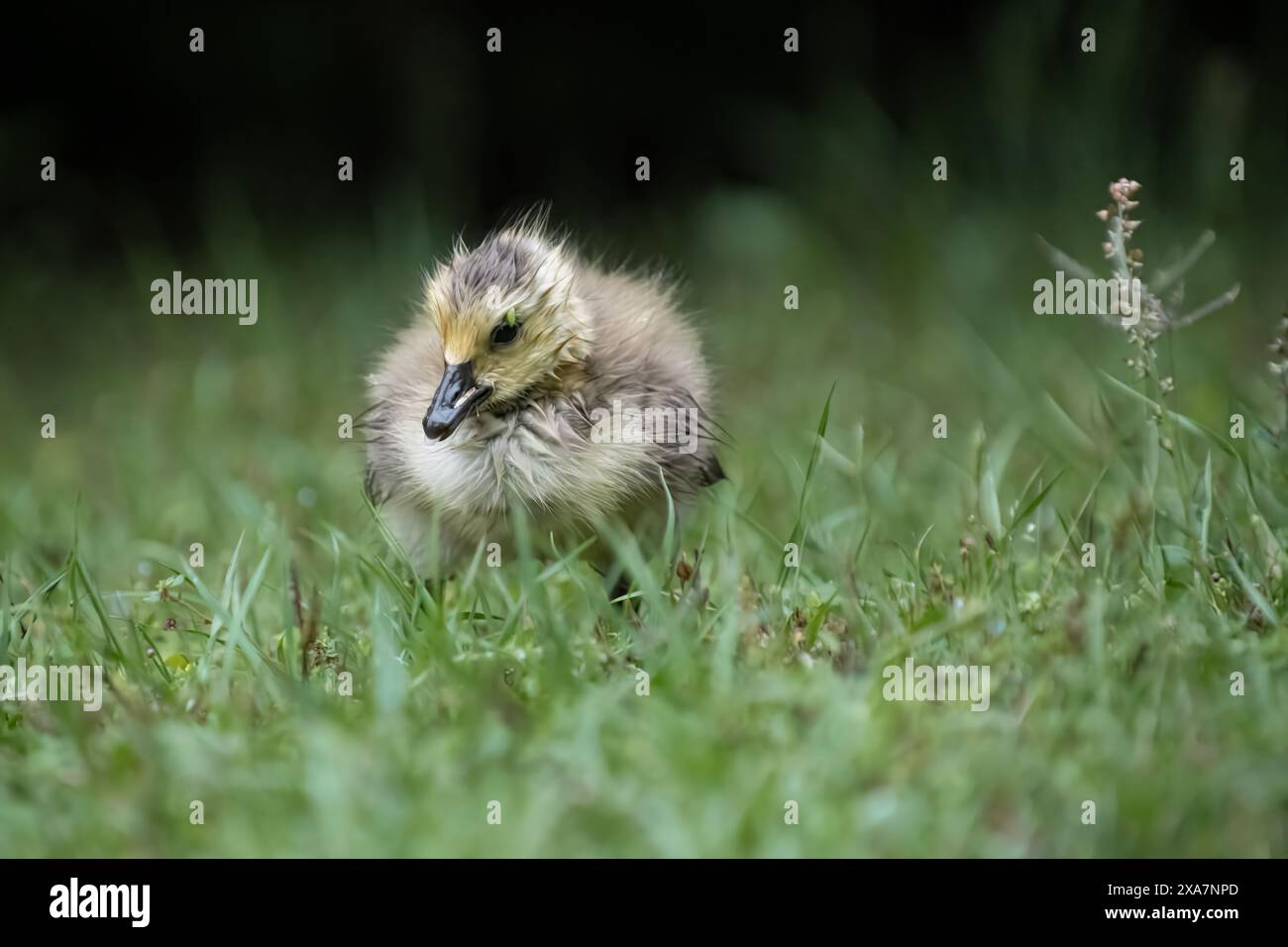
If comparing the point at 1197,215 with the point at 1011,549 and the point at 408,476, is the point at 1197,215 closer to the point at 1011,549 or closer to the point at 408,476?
the point at 1011,549

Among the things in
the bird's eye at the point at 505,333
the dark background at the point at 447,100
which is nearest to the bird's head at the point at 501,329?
the bird's eye at the point at 505,333

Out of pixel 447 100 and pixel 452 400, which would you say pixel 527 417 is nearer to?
pixel 452 400

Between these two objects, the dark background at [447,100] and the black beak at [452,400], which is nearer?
the black beak at [452,400]

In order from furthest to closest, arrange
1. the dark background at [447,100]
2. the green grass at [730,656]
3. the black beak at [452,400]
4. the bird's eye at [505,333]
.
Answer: the dark background at [447,100], the bird's eye at [505,333], the black beak at [452,400], the green grass at [730,656]

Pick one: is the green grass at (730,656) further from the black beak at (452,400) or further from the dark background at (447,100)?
the dark background at (447,100)

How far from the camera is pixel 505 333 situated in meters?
3.14

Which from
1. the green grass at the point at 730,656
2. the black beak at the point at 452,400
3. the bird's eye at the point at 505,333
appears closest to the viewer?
the green grass at the point at 730,656

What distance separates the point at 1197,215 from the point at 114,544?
4087 mm

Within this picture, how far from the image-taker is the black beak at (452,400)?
3018 millimetres

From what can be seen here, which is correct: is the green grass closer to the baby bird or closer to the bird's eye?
the baby bird

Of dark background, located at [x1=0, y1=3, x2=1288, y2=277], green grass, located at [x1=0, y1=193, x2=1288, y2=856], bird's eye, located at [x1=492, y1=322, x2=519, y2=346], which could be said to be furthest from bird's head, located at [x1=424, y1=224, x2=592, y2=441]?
dark background, located at [x1=0, y1=3, x2=1288, y2=277]

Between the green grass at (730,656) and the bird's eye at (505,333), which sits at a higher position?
the bird's eye at (505,333)

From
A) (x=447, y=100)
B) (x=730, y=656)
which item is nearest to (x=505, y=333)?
(x=730, y=656)

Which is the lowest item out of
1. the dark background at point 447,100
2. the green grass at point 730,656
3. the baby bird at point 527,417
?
the green grass at point 730,656
